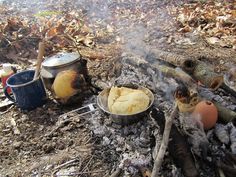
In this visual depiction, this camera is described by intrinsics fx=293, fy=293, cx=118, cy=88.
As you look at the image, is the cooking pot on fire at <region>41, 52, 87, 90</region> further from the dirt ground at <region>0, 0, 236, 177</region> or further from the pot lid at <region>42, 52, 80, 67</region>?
the dirt ground at <region>0, 0, 236, 177</region>

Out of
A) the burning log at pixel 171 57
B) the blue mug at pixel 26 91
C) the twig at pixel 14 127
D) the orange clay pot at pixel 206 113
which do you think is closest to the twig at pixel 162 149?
the orange clay pot at pixel 206 113

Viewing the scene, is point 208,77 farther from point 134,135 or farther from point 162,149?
point 162,149

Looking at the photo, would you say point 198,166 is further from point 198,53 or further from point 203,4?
point 203,4

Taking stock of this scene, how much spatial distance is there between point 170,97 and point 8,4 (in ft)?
32.0

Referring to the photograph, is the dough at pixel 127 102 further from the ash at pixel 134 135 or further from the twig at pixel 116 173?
the twig at pixel 116 173

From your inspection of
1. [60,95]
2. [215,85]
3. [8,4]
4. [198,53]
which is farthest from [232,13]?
[8,4]

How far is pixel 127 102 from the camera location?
10.8 ft

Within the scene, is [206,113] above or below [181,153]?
above

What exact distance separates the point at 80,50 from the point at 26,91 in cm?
239

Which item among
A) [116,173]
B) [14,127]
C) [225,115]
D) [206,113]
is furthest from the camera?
[14,127]

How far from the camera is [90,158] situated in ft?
10.4

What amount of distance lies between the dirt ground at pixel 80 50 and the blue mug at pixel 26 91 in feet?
0.39

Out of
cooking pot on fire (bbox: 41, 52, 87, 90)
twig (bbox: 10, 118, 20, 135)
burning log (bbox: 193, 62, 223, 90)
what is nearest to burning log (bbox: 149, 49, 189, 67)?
burning log (bbox: 193, 62, 223, 90)

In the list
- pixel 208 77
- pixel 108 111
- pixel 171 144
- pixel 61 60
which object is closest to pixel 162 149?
pixel 171 144
